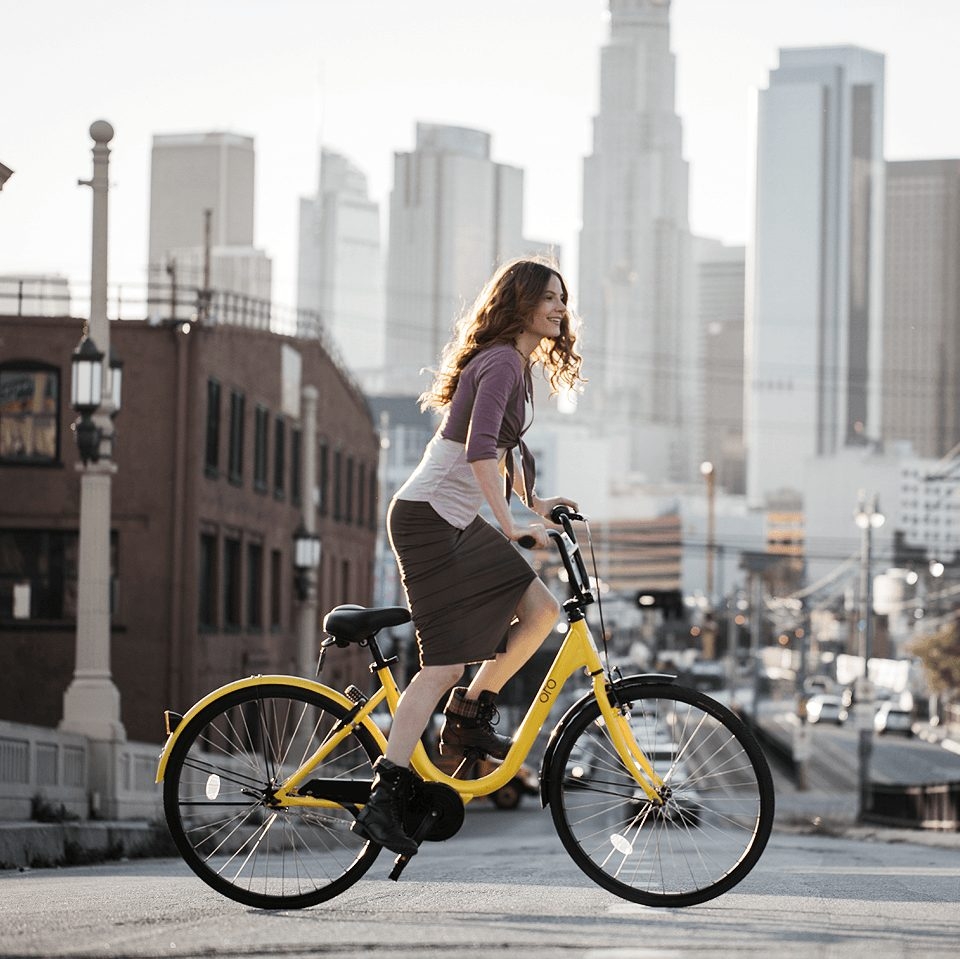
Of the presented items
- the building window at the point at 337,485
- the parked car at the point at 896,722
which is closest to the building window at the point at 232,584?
the building window at the point at 337,485

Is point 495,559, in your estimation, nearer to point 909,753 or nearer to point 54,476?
point 54,476

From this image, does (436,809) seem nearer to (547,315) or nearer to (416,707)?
(416,707)

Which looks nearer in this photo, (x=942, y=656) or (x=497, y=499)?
(x=497, y=499)

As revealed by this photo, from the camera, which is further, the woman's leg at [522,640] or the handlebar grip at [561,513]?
the handlebar grip at [561,513]

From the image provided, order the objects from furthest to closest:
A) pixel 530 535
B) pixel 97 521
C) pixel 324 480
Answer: pixel 324 480, pixel 97 521, pixel 530 535

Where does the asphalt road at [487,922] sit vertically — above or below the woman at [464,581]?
below

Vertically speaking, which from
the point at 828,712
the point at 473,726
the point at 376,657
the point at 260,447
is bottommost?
the point at 828,712

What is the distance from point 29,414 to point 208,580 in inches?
181

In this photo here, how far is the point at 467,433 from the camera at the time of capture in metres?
6.69

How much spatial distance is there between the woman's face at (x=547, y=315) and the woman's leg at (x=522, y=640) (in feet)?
2.80

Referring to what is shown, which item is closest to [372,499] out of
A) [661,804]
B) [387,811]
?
[661,804]

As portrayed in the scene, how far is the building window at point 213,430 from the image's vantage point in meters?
35.8

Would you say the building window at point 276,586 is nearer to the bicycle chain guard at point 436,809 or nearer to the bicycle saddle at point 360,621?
the bicycle saddle at point 360,621

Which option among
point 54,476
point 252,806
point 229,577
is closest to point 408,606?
point 252,806
